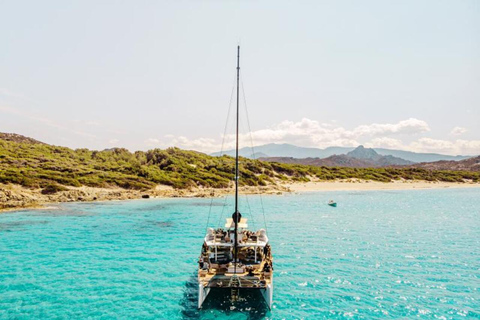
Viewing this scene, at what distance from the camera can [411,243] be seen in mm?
31125

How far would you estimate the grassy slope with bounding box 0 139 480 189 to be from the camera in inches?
2650

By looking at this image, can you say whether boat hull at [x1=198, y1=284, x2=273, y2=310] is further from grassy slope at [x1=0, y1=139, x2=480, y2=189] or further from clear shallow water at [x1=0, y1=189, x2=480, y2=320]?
grassy slope at [x1=0, y1=139, x2=480, y2=189]

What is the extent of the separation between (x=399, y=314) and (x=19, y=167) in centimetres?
7820

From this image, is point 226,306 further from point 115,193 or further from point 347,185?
point 347,185

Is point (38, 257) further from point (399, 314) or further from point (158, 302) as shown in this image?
point (399, 314)

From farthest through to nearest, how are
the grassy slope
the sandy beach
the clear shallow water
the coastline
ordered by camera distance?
the sandy beach < the grassy slope < the coastline < the clear shallow water

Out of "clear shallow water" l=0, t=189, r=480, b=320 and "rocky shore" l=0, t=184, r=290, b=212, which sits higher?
"rocky shore" l=0, t=184, r=290, b=212

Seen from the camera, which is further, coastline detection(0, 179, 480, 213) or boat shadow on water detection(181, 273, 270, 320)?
coastline detection(0, 179, 480, 213)

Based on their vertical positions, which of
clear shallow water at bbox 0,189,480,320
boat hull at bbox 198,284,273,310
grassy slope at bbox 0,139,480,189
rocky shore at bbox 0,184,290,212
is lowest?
clear shallow water at bbox 0,189,480,320

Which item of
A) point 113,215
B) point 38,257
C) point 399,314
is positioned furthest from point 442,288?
point 113,215

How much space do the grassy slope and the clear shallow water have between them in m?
24.2

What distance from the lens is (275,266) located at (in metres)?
23.9

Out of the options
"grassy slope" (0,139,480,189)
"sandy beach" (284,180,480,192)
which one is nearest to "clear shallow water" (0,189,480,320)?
"grassy slope" (0,139,480,189)

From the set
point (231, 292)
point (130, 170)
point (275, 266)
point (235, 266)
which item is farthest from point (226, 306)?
point (130, 170)
